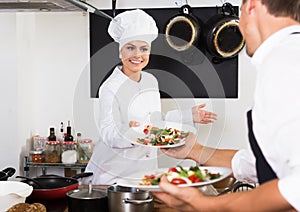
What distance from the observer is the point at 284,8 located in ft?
3.24

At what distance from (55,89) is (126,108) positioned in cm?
86

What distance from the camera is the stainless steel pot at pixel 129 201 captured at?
5.16ft

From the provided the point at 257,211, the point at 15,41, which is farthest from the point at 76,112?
the point at 257,211

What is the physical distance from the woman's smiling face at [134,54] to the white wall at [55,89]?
0.65m

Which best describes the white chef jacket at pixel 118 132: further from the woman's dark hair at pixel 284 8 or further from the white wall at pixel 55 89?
the woman's dark hair at pixel 284 8

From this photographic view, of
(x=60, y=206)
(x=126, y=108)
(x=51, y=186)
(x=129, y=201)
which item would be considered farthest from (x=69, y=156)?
(x=129, y=201)

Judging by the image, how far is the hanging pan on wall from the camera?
2.81 m

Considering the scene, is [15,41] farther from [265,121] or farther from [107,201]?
[265,121]

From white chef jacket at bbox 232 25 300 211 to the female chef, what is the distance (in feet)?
4.09

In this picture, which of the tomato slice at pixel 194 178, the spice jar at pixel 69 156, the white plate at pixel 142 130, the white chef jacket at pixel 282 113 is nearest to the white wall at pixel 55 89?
the spice jar at pixel 69 156

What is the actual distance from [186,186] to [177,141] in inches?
31.0

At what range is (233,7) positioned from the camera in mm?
2889

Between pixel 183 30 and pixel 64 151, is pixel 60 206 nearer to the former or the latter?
pixel 64 151

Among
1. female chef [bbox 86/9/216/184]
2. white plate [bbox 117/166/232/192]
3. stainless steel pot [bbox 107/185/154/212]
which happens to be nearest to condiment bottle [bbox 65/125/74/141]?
female chef [bbox 86/9/216/184]
